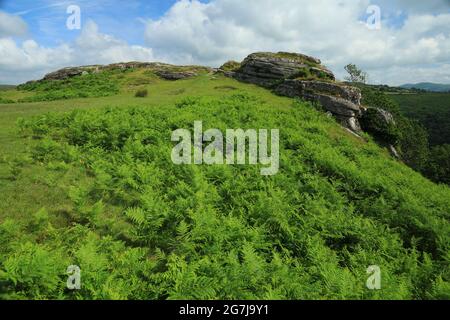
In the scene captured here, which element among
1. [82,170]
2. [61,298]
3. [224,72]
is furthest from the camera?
[224,72]

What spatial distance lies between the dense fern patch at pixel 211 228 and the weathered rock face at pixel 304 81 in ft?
38.3

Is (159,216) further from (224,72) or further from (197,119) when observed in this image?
(224,72)

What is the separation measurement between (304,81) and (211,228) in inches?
1155

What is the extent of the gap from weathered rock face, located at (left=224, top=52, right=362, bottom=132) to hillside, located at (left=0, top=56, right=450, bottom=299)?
9727 millimetres

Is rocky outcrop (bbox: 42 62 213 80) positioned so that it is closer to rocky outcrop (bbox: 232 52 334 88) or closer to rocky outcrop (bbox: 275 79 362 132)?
rocky outcrop (bbox: 232 52 334 88)

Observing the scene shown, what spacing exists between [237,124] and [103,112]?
9.50m

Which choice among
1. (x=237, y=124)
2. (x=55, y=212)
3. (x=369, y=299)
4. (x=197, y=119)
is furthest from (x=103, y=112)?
(x=369, y=299)

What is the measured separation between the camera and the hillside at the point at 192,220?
7590mm

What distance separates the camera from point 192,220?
10.4m

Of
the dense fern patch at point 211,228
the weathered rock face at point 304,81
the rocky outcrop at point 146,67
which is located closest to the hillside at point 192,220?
the dense fern patch at point 211,228

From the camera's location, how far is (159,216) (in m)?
10.5

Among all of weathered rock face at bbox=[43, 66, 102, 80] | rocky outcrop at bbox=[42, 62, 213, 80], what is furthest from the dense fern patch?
weathered rock face at bbox=[43, 66, 102, 80]

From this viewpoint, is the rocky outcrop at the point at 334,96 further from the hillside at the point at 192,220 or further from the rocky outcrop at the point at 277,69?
the hillside at the point at 192,220

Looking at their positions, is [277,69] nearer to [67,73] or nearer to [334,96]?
[334,96]
